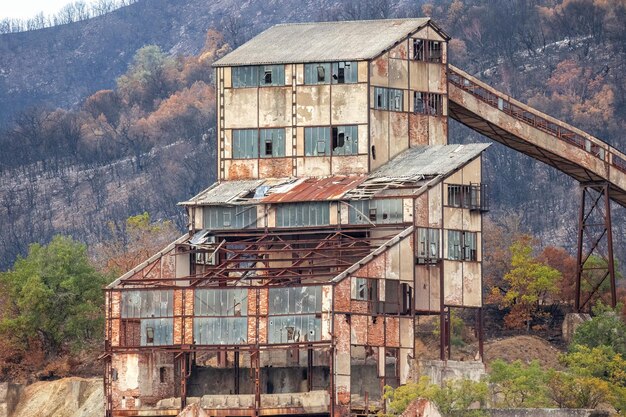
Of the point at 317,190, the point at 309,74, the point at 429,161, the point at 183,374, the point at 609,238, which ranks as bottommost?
the point at 183,374

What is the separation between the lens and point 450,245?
→ 11250cm

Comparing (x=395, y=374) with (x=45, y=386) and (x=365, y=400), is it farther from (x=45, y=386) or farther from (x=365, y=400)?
(x=45, y=386)

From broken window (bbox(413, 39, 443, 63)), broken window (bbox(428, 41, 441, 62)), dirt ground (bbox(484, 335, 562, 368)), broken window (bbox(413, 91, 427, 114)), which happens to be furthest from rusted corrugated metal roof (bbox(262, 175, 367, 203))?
dirt ground (bbox(484, 335, 562, 368))

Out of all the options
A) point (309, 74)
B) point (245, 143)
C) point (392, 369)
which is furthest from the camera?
point (245, 143)

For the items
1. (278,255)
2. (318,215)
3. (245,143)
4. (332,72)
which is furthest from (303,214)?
(332,72)

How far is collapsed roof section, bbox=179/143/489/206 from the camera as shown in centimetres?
11219

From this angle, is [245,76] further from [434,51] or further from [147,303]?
[147,303]

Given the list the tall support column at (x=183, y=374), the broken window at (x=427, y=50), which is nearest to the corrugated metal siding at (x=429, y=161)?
the broken window at (x=427, y=50)

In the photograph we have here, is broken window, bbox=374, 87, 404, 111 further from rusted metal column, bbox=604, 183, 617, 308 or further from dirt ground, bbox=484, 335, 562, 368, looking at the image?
dirt ground, bbox=484, 335, 562, 368

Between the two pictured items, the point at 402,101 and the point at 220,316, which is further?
the point at 402,101

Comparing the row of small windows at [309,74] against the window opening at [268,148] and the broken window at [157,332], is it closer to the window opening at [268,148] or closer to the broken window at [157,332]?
the window opening at [268,148]

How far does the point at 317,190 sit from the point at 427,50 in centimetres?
1070

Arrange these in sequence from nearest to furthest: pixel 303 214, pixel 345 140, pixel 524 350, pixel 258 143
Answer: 1. pixel 303 214
2. pixel 345 140
3. pixel 258 143
4. pixel 524 350

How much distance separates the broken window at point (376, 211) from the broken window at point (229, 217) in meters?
5.51
